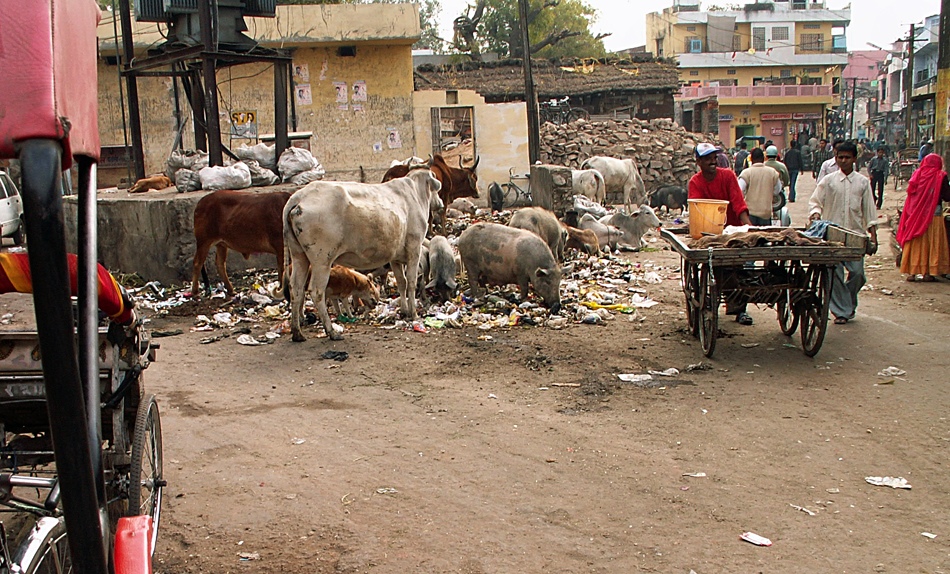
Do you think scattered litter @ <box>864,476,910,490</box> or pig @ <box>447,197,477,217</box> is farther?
pig @ <box>447,197,477,217</box>

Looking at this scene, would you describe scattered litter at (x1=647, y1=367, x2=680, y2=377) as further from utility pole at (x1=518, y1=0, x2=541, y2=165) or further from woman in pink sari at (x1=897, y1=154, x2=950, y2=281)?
utility pole at (x1=518, y1=0, x2=541, y2=165)

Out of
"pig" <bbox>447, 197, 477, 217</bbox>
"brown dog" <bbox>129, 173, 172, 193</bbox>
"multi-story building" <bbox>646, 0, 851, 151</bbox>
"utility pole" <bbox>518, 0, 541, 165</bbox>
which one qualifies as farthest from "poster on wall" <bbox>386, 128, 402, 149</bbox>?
"multi-story building" <bbox>646, 0, 851, 151</bbox>

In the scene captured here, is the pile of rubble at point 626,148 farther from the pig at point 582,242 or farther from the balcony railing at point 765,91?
the balcony railing at point 765,91

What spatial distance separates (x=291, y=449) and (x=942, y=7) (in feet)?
38.7

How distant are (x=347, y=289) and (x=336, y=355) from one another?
1488 mm

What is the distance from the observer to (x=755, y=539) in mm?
3900

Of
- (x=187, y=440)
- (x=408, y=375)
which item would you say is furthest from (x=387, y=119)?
(x=187, y=440)

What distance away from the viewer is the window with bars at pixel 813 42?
63500 mm

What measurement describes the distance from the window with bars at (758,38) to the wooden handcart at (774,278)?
60.7 meters

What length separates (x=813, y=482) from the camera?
15.0 feet

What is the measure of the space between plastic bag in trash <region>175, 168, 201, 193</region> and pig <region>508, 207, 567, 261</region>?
4.29 metres

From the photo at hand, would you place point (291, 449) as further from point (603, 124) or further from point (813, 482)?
point (603, 124)

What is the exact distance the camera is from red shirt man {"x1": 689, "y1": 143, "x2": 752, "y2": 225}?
318 inches

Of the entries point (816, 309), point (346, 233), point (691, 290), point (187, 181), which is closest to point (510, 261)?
point (346, 233)
